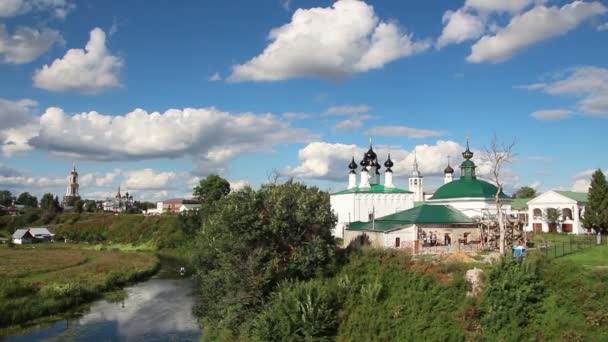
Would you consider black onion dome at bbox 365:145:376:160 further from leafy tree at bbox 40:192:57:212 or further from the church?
leafy tree at bbox 40:192:57:212

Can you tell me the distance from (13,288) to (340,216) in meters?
28.3

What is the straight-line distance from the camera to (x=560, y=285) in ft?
62.8

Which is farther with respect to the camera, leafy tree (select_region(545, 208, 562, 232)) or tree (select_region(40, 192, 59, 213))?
tree (select_region(40, 192, 59, 213))

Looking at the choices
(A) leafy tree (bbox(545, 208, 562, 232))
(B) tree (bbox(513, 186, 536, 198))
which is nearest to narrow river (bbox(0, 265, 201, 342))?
(A) leafy tree (bbox(545, 208, 562, 232))

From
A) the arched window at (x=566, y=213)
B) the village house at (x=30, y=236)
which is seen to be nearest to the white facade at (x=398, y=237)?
the arched window at (x=566, y=213)

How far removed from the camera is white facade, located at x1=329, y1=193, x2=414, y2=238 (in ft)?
151

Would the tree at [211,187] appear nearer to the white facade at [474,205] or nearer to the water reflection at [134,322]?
the water reflection at [134,322]

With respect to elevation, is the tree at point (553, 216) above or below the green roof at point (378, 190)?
below

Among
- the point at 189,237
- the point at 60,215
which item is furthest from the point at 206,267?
the point at 60,215

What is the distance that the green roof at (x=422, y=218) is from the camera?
32281mm

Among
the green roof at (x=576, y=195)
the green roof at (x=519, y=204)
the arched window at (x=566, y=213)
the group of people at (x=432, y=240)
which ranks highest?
the green roof at (x=576, y=195)

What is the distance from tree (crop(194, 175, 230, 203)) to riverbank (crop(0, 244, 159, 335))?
1571cm

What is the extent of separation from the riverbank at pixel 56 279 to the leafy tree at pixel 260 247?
973cm

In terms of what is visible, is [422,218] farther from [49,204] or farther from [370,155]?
[49,204]
